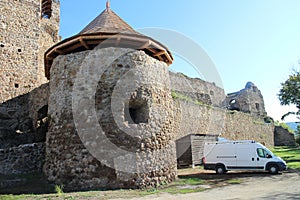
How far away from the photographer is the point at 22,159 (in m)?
8.87

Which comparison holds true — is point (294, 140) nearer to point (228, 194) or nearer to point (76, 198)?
point (228, 194)

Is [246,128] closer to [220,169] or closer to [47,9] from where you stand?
[220,169]

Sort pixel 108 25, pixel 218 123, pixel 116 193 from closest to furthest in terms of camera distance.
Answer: pixel 116 193 < pixel 108 25 < pixel 218 123

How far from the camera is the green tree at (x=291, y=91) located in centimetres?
1741

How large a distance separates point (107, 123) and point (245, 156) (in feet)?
23.3

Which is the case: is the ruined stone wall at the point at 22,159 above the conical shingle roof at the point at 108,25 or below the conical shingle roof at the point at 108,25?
below

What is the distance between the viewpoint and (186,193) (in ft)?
23.6

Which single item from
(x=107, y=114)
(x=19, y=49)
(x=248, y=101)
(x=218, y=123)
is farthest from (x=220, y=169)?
(x=248, y=101)

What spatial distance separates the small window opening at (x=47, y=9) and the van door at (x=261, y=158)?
17.0m

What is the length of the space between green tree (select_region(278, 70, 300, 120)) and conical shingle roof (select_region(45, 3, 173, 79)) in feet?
39.0

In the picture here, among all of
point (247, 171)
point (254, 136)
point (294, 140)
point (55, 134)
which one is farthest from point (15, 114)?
point (294, 140)

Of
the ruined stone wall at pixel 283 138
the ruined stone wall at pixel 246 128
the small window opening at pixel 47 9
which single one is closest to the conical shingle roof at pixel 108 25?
the small window opening at pixel 47 9

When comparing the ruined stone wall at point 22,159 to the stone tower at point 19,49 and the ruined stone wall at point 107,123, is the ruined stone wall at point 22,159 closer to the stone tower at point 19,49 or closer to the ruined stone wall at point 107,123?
the ruined stone wall at point 107,123

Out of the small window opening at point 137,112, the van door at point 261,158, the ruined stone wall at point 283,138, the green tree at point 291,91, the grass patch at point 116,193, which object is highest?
the green tree at point 291,91
